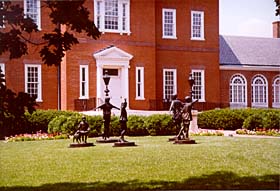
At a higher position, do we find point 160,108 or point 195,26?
point 195,26

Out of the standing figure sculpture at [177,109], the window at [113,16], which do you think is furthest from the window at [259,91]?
the standing figure sculpture at [177,109]

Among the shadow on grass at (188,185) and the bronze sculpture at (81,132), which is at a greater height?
the bronze sculpture at (81,132)

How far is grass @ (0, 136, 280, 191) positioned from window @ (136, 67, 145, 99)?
350 inches

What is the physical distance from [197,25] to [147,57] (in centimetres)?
295

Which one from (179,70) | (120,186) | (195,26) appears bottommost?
(120,186)

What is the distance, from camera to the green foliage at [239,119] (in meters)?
15.6

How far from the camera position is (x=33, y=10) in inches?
278

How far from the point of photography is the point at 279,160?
8812 millimetres

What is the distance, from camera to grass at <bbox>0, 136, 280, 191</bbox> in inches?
279

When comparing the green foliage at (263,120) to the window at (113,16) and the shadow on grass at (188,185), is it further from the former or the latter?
the shadow on grass at (188,185)

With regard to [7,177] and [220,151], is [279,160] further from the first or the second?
[7,177]

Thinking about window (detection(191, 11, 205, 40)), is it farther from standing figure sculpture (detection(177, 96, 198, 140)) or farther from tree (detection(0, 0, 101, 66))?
tree (detection(0, 0, 101, 66))

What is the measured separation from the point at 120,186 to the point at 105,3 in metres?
14.7

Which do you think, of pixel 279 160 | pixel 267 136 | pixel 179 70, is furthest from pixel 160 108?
Result: pixel 279 160
